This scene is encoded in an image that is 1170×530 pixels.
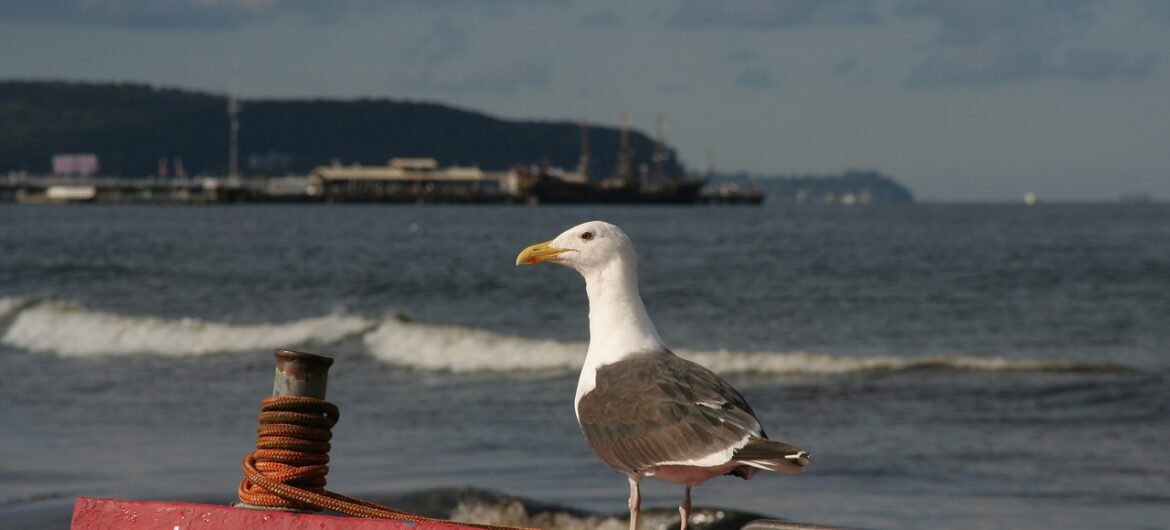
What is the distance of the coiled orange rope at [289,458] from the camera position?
413 centimetres

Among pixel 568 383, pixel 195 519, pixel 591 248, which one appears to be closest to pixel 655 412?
pixel 591 248

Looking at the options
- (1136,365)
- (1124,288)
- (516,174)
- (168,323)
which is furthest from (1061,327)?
(516,174)

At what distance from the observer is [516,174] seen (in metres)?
164

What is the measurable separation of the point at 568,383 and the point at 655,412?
42.3 feet

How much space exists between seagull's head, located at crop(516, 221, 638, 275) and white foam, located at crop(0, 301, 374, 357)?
675 inches

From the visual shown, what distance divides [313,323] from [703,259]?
78.5ft

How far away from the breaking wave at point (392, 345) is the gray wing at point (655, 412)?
44.4ft

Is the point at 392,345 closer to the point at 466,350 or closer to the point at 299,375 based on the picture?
the point at 466,350

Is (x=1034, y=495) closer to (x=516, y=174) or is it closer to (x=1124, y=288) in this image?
(x=1124, y=288)

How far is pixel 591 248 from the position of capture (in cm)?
421

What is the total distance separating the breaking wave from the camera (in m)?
18.2

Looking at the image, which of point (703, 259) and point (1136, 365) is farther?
point (703, 259)

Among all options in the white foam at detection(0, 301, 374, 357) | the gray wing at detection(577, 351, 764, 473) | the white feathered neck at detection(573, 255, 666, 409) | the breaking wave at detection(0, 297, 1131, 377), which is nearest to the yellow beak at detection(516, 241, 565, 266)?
the white feathered neck at detection(573, 255, 666, 409)

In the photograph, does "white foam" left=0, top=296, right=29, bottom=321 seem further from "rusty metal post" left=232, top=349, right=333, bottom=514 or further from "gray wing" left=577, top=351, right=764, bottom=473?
"gray wing" left=577, top=351, right=764, bottom=473
